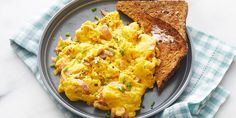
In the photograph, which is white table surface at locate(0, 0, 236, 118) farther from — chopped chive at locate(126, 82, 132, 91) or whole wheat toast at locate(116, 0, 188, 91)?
chopped chive at locate(126, 82, 132, 91)

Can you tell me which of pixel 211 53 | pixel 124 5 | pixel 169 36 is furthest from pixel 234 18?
pixel 124 5

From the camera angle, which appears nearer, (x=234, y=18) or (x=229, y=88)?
(x=229, y=88)

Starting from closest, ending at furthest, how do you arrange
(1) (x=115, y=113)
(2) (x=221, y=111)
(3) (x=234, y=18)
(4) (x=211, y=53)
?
(1) (x=115, y=113) < (2) (x=221, y=111) < (4) (x=211, y=53) < (3) (x=234, y=18)

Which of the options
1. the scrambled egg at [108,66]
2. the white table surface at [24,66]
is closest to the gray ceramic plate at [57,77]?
the scrambled egg at [108,66]

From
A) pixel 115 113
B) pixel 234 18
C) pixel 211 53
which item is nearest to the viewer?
pixel 115 113

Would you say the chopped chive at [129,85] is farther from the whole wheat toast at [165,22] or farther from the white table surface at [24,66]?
the white table surface at [24,66]

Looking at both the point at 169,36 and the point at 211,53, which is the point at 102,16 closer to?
the point at 169,36

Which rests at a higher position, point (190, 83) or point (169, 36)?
point (169, 36)
